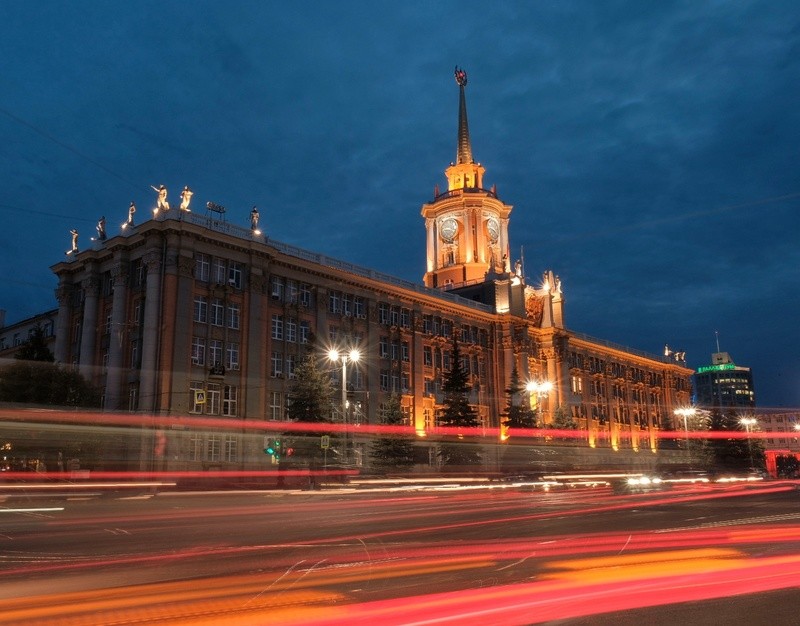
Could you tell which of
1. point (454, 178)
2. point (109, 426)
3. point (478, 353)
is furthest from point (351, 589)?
point (454, 178)

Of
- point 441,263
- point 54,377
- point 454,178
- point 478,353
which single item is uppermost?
point 454,178

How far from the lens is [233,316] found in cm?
5197

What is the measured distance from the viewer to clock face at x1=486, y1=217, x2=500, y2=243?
92188 millimetres

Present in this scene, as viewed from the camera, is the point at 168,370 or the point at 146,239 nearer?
the point at 168,370

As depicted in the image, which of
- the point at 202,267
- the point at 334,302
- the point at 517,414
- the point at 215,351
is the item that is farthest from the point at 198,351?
the point at 517,414

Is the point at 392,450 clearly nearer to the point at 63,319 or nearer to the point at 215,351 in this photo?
the point at 215,351

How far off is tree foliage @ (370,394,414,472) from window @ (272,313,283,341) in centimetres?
1033

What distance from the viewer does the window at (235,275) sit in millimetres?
52344

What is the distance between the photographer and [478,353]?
74625mm

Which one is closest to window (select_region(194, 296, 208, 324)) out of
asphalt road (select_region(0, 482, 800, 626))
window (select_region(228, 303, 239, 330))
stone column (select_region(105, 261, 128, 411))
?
window (select_region(228, 303, 239, 330))

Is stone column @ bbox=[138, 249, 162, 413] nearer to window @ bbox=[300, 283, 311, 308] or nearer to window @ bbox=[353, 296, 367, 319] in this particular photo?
window @ bbox=[300, 283, 311, 308]

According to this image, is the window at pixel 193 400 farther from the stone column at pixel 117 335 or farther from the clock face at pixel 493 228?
the clock face at pixel 493 228

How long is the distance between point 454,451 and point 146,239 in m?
30.2

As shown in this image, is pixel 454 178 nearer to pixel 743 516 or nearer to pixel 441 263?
pixel 441 263
